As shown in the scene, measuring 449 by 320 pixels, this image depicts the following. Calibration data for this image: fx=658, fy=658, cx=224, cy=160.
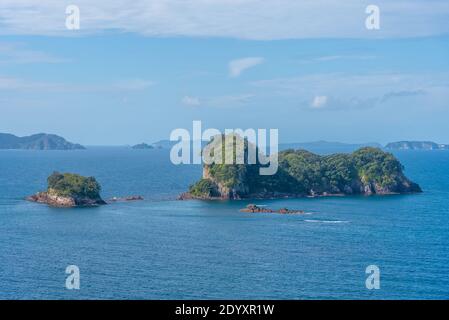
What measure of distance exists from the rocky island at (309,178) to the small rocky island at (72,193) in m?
12.0

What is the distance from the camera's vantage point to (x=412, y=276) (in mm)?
38500

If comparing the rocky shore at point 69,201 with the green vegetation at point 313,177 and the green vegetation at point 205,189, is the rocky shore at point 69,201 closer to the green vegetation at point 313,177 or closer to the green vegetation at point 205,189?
the green vegetation at point 205,189

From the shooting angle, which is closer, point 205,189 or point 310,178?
point 205,189

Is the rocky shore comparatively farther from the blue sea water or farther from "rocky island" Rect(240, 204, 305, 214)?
"rocky island" Rect(240, 204, 305, 214)

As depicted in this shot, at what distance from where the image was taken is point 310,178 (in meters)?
88.2

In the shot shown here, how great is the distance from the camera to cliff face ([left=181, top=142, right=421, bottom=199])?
82.6 m

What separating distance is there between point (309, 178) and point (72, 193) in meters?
32.5

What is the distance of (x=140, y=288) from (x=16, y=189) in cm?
5763

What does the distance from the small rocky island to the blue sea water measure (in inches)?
89.2

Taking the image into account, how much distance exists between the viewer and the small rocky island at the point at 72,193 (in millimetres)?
71125

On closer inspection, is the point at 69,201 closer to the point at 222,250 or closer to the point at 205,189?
the point at 205,189

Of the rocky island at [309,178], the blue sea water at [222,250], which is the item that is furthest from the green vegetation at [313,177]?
the blue sea water at [222,250]

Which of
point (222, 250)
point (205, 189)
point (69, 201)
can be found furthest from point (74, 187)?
point (222, 250)
